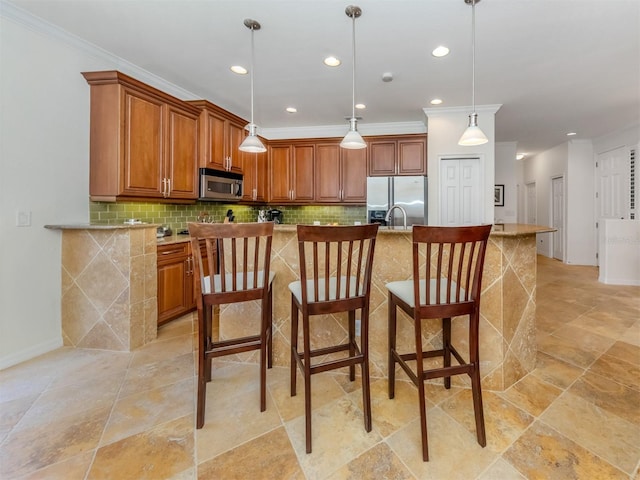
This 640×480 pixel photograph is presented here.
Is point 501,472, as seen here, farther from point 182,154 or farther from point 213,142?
point 213,142

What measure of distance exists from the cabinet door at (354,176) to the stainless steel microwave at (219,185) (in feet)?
5.38

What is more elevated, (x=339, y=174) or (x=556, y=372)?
(x=339, y=174)

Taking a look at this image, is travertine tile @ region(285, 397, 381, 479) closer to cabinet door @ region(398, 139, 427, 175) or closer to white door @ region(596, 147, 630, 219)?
cabinet door @ region(398, 139, 427, 175)

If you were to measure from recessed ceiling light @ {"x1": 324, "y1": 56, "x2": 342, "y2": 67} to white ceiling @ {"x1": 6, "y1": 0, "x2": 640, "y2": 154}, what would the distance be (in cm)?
7

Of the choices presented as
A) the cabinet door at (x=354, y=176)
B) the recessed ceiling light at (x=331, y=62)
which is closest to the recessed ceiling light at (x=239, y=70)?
the recessed ceiling light at (x=331, y=62)

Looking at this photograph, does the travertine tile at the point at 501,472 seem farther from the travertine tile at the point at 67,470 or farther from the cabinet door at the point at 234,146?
the cabinet door at the point at 234,146

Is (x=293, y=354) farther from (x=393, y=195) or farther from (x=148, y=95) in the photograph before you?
(x=393, y=195)

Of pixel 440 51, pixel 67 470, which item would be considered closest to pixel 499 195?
pixel 440 51

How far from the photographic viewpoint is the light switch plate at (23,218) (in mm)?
2293

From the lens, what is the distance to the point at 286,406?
1.82 m

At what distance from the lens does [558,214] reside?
6.85 m

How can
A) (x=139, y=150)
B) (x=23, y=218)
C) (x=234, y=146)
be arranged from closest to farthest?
(x=23, y=218), (x=139, y=150), (x=234, y=146)

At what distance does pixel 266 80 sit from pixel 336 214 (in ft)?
8.12

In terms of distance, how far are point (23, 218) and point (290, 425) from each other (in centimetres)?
252
